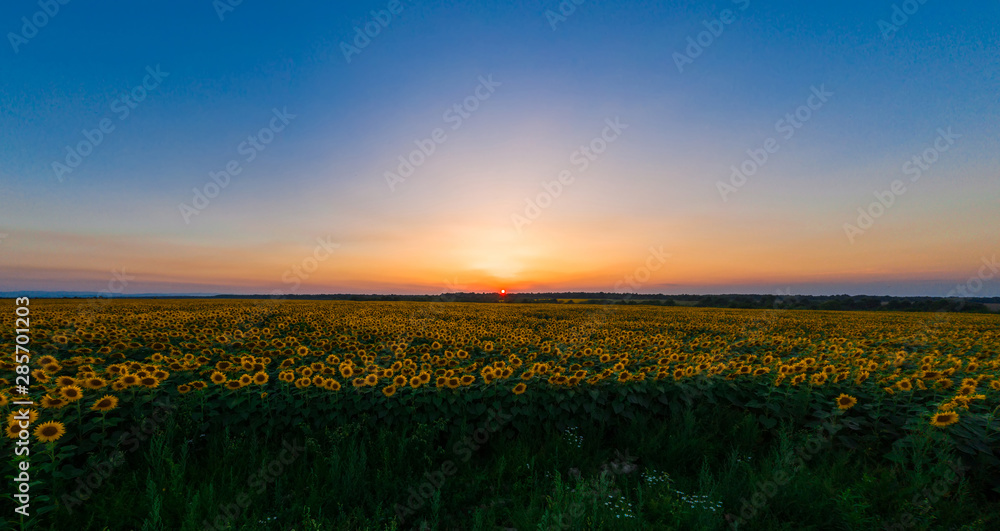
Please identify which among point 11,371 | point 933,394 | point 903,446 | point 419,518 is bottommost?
point 419,518

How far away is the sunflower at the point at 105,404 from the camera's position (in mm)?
4551

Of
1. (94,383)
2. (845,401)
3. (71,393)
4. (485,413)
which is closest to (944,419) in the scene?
(845,401)

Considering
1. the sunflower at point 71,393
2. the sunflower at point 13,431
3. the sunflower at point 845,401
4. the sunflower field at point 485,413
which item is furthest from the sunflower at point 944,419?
the sunflower at point 71,393

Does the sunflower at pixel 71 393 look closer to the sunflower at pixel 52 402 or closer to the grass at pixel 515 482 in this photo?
the sunflower at pixel 52 402

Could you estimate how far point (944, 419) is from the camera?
486cm

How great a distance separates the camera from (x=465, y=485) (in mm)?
4723

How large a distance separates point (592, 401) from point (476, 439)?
189 cm

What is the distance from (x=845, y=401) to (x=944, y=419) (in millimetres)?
1090

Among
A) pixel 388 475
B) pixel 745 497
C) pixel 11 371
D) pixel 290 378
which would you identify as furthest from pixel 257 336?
pixel 745 497

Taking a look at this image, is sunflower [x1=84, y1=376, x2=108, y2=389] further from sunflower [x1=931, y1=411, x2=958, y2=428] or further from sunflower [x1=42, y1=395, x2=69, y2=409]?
sunflower [x1=931, y1=411, x2=958, y2=428]

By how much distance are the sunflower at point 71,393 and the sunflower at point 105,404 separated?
0.19m

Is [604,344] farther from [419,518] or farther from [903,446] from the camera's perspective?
[419,518]

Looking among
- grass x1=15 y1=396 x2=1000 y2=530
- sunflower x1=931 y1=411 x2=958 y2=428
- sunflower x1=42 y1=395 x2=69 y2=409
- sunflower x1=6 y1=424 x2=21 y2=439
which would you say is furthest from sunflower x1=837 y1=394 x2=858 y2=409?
sunflower x1=42 y1=395 x2=69 y2=409

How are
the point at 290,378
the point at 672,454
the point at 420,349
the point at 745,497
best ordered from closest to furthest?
the point at 745,497
the point at 672,454
the point at 290,378
the point at 420,349
